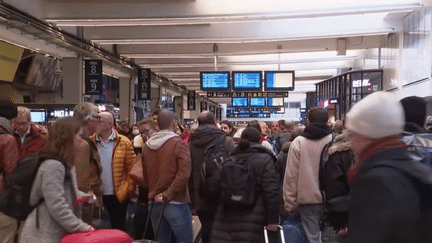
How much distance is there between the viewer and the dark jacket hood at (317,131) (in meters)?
5.45

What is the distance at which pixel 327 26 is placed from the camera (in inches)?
614

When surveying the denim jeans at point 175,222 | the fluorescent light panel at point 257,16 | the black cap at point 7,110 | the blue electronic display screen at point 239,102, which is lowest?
the denim jeans at point 175,222

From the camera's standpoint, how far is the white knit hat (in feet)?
6.84

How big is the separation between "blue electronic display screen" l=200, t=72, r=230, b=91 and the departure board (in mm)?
1397

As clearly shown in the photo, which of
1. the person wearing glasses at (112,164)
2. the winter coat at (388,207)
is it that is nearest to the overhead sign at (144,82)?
the person wearing glasses at (112,164)

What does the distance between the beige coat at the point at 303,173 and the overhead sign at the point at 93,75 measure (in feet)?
39.3

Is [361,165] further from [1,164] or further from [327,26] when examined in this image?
[327,26]

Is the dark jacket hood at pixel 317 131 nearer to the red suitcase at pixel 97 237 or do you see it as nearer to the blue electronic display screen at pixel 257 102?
the red suitcase at pixel 97 237

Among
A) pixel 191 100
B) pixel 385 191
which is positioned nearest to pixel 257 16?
pixel 385 191

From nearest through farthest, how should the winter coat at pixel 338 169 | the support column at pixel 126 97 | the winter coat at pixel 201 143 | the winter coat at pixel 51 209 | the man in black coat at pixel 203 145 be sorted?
the winter coat at pixel 51 209 < the winter coat at pixel 338 169 < the man in black coat at pixel 203 145 < the winter coat at pixel 201 143 < the support column at pixel 126 97

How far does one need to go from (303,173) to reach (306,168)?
6cm

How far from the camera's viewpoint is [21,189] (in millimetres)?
3514

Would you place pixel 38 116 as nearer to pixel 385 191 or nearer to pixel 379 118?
pixel 379 118

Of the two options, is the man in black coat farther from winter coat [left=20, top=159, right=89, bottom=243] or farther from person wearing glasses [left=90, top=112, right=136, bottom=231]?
winter coat [left=20, top=159, right=89, bottom=243]
